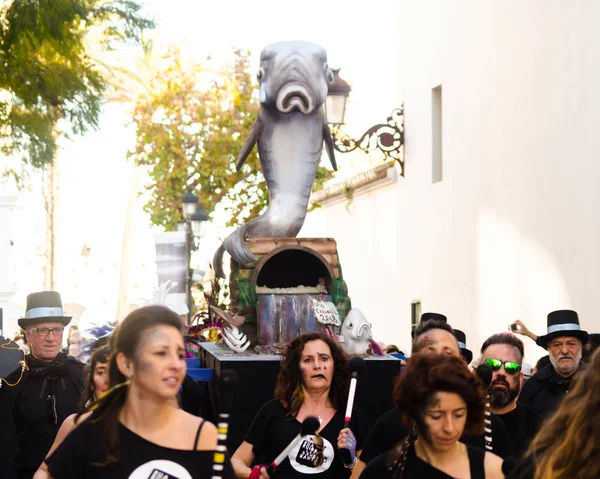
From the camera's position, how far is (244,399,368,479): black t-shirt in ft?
24.6

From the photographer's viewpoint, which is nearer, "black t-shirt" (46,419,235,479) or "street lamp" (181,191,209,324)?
"black t-shirt" (46,419,235,479)

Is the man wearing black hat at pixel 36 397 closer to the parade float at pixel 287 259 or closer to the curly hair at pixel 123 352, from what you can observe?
the parade float at pixel 287 259

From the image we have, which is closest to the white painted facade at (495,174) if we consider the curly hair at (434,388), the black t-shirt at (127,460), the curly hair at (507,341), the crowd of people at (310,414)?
the crowd of people at (310,414)

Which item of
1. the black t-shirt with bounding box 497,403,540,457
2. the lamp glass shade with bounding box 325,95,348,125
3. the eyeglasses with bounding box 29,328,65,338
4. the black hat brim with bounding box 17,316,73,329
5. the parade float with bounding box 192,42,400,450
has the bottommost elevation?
the black t-shirt with bounding box 497,403,540,457

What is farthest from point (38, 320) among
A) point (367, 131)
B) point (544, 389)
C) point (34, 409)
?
point (367, 131)

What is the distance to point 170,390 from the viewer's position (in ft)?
16.4

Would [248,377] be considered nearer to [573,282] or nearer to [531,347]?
[573,282]

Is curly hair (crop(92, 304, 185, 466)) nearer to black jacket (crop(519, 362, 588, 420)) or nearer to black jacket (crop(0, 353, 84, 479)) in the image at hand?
black jacket (crop(0, 353, 84, 479))

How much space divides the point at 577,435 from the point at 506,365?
3674 mm

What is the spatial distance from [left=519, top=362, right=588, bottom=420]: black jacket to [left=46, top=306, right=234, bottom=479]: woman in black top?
13.4 ft

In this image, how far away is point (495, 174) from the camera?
18109 millimetres

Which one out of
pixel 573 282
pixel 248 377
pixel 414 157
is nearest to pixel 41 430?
pixel 248 377

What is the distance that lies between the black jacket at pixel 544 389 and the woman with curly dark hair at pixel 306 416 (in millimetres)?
1463

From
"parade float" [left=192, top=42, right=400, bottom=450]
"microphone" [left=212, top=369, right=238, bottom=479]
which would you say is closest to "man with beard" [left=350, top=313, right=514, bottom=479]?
"microphone" [left=212, top=369, right=238, bottom=479]
